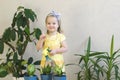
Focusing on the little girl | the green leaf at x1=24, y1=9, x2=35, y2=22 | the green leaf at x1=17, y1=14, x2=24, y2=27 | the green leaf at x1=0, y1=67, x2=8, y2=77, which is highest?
the green leaf at x1=24, y1=9, x2=35, y2=22

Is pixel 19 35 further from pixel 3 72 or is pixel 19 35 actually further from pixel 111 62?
pixel 111 62

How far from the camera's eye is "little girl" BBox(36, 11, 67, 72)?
2.10m

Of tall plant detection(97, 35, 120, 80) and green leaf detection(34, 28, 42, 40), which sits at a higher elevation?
green leaf detection(34, 28, 42, 40)

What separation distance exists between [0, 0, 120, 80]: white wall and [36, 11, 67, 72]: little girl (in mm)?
549

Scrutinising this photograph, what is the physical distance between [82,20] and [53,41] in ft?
2.12

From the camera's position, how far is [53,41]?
216 centimetres

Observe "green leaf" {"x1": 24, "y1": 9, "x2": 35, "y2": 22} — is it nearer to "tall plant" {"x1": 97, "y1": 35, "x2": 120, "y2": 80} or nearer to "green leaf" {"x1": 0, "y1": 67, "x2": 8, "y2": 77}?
"green leaf" {"x1": 0, "y1": 67, "x2": 8, "y2": 77}

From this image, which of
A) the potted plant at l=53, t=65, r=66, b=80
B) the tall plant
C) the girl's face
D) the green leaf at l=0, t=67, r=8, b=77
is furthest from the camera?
the green leaf at l=0, t=67, r=8, b=77

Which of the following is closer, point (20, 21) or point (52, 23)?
point (52, 23)

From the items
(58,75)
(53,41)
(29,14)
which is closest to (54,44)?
(53,41)

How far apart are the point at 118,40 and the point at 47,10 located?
84cm

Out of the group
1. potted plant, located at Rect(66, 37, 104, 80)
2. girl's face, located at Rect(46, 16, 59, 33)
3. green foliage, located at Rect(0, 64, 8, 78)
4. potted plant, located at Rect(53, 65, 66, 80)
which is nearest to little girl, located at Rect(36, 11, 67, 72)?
girl's face, located at Rect(46, 16, 59, 33)

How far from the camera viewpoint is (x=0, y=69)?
2.56m

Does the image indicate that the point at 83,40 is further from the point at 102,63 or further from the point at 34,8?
the point at 34,8
